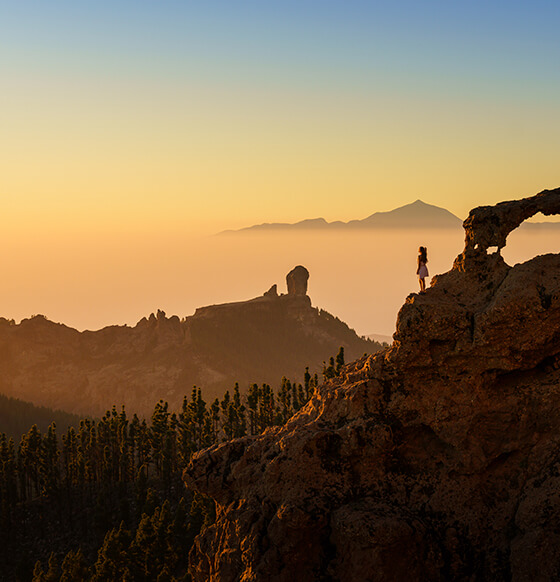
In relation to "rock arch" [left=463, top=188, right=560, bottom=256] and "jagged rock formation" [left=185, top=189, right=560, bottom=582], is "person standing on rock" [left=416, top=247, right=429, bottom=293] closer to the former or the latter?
"jagged rock formation" [left=185, top=189, right=560, bottom=582]

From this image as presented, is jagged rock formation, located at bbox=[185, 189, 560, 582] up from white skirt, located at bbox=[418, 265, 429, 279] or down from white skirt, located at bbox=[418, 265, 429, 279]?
down

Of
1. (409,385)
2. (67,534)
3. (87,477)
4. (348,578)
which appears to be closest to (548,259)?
(409,385)

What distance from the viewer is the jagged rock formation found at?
26.8 metres

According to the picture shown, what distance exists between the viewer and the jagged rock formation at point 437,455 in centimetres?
2678

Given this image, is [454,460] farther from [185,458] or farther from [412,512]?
[185,458]

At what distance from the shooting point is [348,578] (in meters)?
26.7

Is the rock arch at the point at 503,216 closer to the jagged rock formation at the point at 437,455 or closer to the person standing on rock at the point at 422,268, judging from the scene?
the jagged rock formation at the point at 437,455

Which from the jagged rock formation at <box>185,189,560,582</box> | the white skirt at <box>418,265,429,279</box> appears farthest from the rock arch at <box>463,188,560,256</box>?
the white skirt at <box>418,265,429,279</box>

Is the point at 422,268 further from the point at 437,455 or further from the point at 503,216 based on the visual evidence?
the point at 437,455

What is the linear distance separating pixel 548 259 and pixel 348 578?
46.1 feet

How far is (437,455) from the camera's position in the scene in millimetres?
28750

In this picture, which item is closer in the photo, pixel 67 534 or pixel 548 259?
pixel 548 259

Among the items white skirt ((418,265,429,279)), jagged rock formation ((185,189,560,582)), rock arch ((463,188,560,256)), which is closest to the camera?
jagged rock formation ((185,189,560,582))

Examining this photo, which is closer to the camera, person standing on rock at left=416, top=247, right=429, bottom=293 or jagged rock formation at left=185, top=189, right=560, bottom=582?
jagged rock formation at left=185, top=189, right=560, bottom=582
